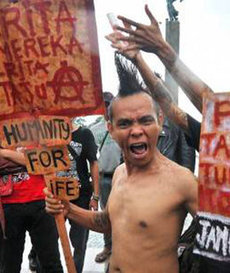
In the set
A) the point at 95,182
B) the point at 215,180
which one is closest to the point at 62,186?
the point at 215,180

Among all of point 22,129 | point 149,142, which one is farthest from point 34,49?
point 149,142

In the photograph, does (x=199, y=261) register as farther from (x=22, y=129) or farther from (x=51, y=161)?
(x=22, y=129)

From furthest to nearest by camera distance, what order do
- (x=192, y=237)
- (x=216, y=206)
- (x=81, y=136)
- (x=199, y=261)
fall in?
(x=81, y=136), (x=192, y=237), (x=199, y=261), (x=216, y=206)

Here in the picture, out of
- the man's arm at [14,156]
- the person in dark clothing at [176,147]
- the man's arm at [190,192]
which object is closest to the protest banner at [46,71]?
the man's arm at [190,192]

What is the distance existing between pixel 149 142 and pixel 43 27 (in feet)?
2.18

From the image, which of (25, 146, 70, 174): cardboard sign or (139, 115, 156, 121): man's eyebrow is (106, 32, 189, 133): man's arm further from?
(25, 146, 70, 174): cardboard sign

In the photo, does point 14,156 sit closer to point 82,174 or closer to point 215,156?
point 82,174

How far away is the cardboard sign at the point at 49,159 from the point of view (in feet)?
7.36

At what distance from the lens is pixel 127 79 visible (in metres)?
2.32

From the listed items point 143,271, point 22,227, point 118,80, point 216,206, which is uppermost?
point 118,80

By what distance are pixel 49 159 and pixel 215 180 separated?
2.52 ft

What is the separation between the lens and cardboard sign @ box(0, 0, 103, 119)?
2047mm

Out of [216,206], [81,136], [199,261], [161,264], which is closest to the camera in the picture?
[216,206]

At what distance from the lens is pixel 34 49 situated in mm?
2098
